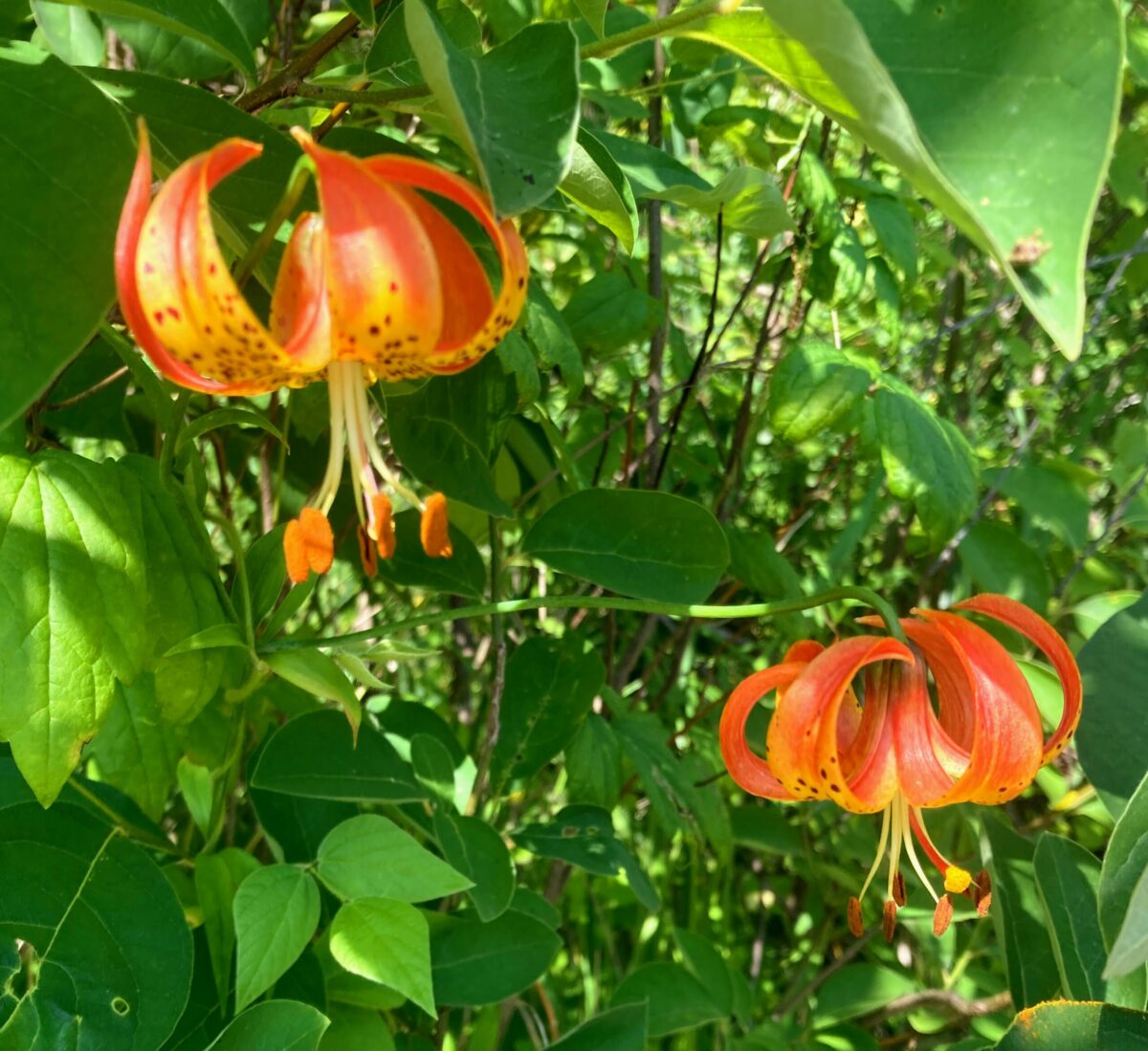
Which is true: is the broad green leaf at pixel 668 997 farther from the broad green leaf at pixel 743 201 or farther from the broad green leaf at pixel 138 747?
the broad green leaf at pixel 743 201

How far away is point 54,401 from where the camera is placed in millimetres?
926

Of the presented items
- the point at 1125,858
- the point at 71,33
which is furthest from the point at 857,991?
the point at 71,33

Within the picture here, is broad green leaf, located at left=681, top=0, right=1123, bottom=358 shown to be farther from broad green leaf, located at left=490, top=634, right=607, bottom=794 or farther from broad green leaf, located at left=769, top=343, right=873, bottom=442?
broad green leaf, located at left=490, top=634, right=607, bottom=794

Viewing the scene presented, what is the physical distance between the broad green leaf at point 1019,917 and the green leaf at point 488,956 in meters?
0.42

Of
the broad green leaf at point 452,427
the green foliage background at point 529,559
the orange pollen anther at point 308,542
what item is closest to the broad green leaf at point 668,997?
the green foliage background at point 529,559

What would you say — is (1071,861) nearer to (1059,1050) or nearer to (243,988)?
(1059,1050)

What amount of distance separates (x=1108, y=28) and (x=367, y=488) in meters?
0.47

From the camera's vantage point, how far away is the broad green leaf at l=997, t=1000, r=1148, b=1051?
744mm

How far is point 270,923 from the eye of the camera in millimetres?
710

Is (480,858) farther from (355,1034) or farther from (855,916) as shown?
(855,916)

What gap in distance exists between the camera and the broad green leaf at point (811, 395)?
0.98 metres

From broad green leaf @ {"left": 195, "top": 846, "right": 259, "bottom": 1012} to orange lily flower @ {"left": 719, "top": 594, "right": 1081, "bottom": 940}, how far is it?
1.29 ft

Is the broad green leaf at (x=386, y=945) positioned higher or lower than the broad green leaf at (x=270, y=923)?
lower

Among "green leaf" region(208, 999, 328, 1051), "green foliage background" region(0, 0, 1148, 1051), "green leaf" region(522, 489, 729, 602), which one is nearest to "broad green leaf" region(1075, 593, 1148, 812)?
"green foliage background" region(0, 0, 1148, 1051)
